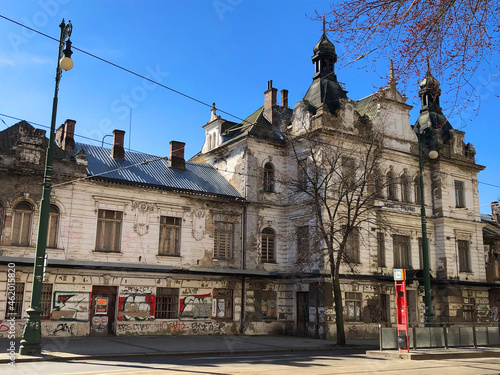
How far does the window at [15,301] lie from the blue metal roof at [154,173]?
21.1 feet

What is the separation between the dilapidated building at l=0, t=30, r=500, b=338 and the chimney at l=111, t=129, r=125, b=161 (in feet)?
0.20

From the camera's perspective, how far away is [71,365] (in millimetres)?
14078

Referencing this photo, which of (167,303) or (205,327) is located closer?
(167,303)

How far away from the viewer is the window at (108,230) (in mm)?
26125

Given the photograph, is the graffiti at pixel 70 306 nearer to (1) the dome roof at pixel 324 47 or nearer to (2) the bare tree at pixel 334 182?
(2) the bare tree at pixel 334 182

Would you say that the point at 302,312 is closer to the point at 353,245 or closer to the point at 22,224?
the point at 353,245

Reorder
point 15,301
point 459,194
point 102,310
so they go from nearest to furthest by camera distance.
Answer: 1. point 15,301
2. point 102,310
3. point 459,194

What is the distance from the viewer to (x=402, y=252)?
109ft

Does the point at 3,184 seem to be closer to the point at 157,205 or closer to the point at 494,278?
the point at 157,205

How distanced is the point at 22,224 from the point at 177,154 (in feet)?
35.0

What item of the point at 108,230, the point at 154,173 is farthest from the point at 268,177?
the point at 108,230

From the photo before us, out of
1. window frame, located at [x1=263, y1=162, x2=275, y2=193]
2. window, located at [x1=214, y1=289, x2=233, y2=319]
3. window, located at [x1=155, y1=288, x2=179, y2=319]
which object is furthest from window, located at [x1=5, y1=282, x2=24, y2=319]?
window frame, located at [x1=263, y1=162, x2=275, y2=193]

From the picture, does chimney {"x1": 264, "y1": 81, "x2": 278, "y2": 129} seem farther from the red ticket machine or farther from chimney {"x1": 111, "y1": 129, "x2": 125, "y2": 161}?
the red ticket machine

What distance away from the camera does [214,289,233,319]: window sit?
93.3 feet
